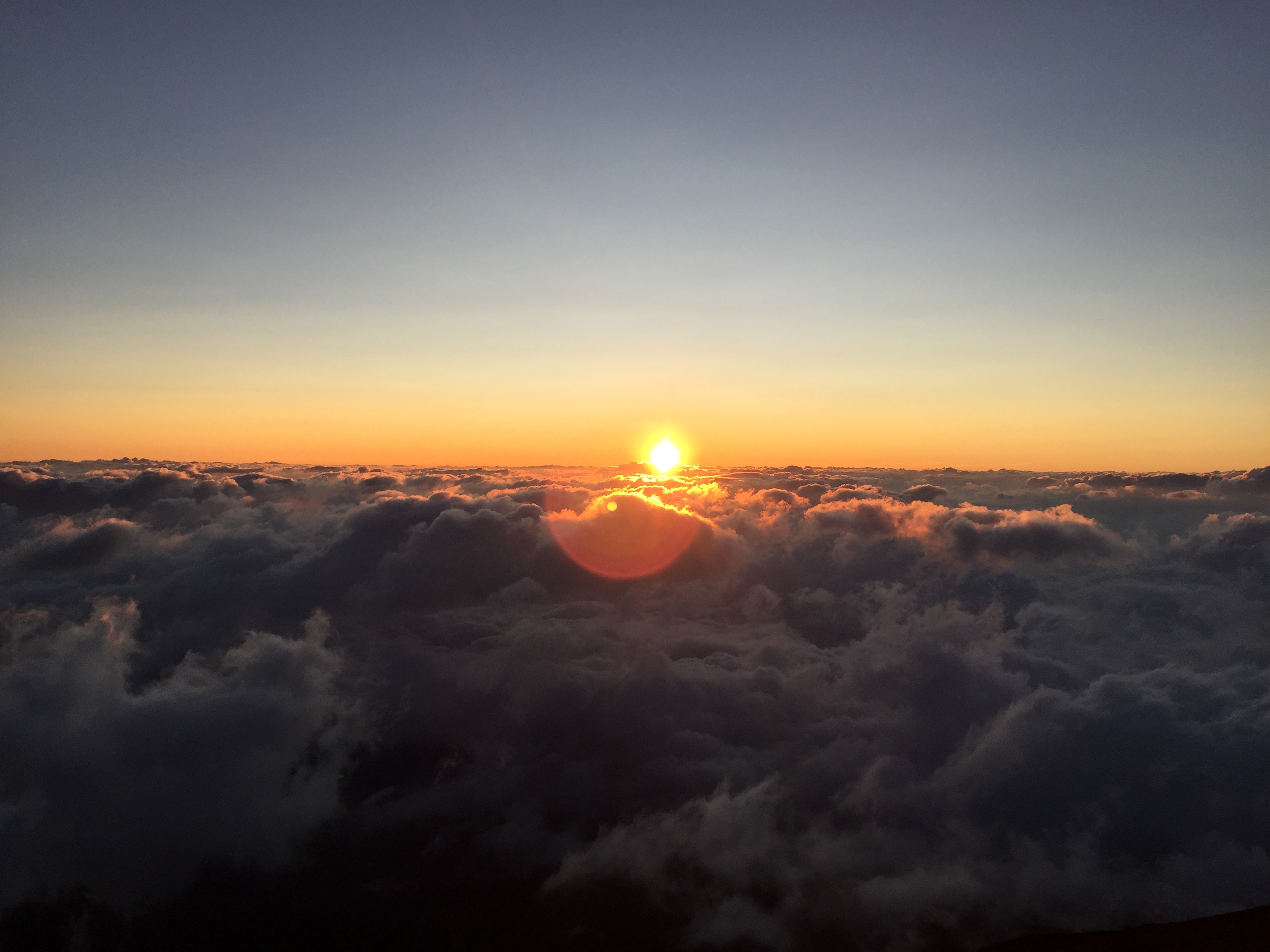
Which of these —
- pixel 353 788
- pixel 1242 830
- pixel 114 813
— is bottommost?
pixel 353 788

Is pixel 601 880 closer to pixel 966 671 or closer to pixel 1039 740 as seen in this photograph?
pixel 1039 740

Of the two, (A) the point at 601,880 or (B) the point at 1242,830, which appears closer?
(B) the point at 1242,830

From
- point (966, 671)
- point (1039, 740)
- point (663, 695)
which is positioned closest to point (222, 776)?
point (663, 695)

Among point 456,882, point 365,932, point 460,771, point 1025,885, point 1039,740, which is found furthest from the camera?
point 460,771

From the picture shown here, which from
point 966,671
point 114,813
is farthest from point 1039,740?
point 114,813

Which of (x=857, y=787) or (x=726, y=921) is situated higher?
(x=857, y=787)

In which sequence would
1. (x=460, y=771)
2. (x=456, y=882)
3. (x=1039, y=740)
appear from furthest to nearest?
(x=460, y=771) < (x=1039, y=740) < (x=456, y=882)
